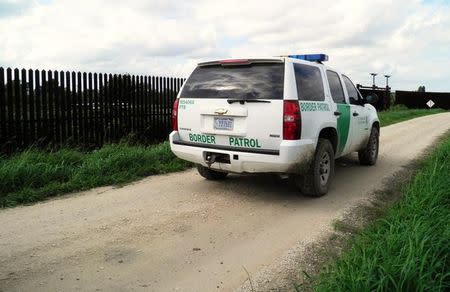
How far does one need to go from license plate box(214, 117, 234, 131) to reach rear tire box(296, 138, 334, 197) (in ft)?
3.88

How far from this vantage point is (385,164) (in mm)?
8750

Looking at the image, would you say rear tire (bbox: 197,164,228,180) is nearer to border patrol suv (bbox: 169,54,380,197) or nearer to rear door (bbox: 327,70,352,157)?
border patrol suv (bbox: 169,54,380,197)

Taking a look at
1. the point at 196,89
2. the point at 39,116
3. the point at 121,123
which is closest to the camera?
the point at 196,89

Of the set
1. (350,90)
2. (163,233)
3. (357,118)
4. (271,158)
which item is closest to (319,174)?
(271,158)

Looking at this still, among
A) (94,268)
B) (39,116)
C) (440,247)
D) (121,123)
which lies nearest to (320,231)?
(440,247)

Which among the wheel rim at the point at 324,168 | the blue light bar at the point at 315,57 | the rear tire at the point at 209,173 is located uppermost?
the blue light bar at the point at 315,57

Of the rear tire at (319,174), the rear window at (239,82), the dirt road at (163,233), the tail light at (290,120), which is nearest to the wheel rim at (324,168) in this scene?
the rear tire at (319,174)

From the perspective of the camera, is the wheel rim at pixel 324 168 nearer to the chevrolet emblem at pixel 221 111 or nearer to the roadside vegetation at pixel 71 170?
the chevrolet emblem at pixel 221 111

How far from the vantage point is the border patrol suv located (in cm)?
518

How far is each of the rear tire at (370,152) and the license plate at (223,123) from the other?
391 cm

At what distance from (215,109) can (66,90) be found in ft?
15.1

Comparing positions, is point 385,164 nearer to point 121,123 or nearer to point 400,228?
point 400,228

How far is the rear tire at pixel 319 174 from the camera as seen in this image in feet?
18.7

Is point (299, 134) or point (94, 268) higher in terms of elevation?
point (299, 134)
